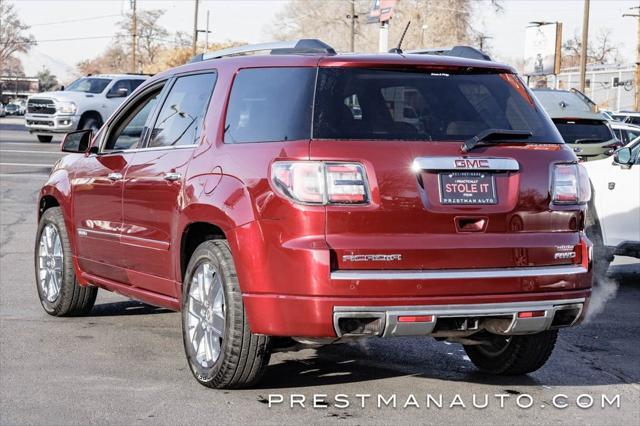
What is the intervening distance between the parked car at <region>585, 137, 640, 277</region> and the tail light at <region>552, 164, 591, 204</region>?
484 centimetres

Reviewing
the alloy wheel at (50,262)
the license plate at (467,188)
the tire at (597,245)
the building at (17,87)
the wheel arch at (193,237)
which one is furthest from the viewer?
the building at (17,87)

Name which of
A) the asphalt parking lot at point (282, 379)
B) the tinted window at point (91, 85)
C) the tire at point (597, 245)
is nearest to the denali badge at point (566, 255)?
the asphalt parking lot at point (282, 379)

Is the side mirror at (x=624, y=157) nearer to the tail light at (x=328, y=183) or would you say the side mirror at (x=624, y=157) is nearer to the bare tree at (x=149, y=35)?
the tail light at (x=328, y=183)

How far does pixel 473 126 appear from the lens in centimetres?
588

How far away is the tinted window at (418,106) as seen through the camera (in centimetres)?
565

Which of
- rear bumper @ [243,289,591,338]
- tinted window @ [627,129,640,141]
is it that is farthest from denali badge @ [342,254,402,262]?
tinted window @ [627,129,640,141]

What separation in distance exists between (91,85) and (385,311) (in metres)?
28.6

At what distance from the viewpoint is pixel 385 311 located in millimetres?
5387

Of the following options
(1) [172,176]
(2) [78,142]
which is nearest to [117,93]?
(2) [78,142]

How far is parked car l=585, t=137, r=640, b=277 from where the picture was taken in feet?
35.3

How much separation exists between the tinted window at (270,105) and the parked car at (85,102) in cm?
2589

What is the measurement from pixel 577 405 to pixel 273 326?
1.73 m

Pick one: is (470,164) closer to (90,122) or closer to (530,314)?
(530,314)

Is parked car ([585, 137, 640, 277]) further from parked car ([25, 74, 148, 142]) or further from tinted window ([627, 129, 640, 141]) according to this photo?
parked car ([25, 74, 148, 142])
